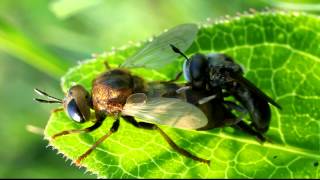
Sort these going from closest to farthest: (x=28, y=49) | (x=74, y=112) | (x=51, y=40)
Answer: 1. (x=74, y=112)
2. (x=28, y=49)
3. (x=51, y=40)

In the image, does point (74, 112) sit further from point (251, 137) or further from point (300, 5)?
point (300, 5)

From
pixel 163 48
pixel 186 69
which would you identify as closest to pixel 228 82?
pixel 186 69

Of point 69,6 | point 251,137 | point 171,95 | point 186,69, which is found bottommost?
point 251,137

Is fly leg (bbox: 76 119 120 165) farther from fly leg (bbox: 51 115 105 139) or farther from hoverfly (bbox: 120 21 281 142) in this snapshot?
hoverfly (bbox: 120 21 281 142)

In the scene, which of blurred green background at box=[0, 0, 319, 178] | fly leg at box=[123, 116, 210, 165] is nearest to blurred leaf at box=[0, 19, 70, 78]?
blurred green background at box=[0, 0, 319, 178]

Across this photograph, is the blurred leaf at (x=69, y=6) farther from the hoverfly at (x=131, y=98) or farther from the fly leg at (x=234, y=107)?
the fly leg at (x=234, y=107)

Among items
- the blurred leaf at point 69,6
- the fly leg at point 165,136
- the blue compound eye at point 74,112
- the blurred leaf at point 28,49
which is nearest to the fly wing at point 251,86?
the fly leg at point 165,136
